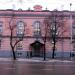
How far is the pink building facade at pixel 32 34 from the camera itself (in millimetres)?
64125

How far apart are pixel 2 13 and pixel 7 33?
12.7 feet

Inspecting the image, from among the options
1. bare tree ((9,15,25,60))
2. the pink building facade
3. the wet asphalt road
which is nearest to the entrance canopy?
the pink building facade

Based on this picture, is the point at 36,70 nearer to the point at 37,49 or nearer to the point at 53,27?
the point at 53,27

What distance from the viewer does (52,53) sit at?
2522 inches

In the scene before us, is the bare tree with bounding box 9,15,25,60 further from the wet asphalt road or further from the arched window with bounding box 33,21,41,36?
the wet asphalt road

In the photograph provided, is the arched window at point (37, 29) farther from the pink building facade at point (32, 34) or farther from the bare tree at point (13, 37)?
the bare tree at point (13, 37)

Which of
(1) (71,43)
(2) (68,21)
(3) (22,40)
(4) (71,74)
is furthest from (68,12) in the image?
(4) (71,74)

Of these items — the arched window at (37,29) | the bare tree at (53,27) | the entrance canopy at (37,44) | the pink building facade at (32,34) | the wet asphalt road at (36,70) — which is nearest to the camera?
the wet asphalt road at (36,70)

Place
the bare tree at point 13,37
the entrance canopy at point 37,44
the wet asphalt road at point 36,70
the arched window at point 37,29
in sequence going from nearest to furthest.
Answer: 1. the wet asphalt road at point 36,70
2. the bare tree at point 13,37
3. the entrance canopy at point 37,44
4. the arched window at point 37,29

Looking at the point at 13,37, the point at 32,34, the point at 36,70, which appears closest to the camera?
the point at 36,70

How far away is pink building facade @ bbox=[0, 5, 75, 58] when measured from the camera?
6412cm

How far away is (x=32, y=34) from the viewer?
Answer: 6488 cm

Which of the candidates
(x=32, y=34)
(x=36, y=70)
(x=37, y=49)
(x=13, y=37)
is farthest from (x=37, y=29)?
(x=36, y=70)

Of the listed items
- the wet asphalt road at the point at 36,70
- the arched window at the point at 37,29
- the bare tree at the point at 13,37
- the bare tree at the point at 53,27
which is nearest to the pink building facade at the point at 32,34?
the arched window at the point at 37,29
